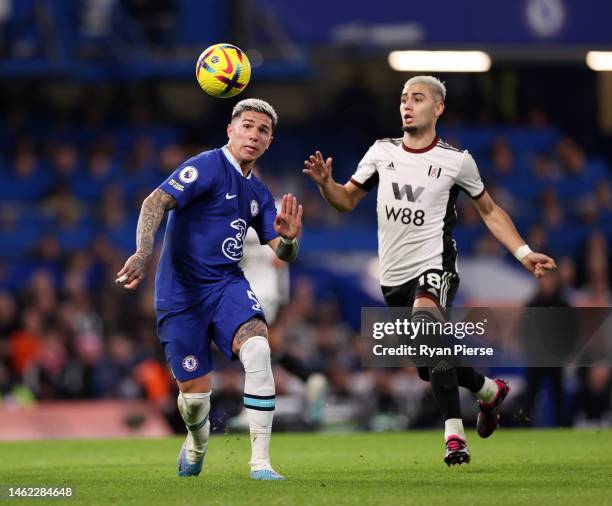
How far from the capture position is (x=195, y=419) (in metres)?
8.28

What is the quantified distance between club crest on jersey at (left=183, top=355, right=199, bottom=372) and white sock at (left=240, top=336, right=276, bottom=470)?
0.48m

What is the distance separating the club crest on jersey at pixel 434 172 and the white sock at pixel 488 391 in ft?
4.87

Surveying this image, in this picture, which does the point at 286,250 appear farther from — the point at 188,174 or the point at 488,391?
the point at 488,391

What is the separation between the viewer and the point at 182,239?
27.1 ft

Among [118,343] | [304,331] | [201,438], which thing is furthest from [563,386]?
[201,438]

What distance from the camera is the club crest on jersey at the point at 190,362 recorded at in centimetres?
817

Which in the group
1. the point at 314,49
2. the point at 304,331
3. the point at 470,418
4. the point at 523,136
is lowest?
the point at 470,418

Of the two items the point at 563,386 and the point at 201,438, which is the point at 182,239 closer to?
the point at 201,438

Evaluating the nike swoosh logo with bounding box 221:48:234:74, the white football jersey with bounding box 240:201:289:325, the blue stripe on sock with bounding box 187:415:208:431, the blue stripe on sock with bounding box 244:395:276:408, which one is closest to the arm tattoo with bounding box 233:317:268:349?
the blue stripe on sock with bounding box 244:395:276:408

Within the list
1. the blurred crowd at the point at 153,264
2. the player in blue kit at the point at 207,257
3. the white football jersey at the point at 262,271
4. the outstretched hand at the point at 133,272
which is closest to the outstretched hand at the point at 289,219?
the player in blue kit at the point at 207,257

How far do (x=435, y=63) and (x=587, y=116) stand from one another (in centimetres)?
454

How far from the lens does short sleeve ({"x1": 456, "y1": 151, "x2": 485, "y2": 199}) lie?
9.07 meters

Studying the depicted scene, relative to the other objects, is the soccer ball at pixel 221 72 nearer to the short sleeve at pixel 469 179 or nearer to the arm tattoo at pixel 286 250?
the arm tattoo at pixel 286 250

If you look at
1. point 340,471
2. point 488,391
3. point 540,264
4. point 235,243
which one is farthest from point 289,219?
point 488,391
